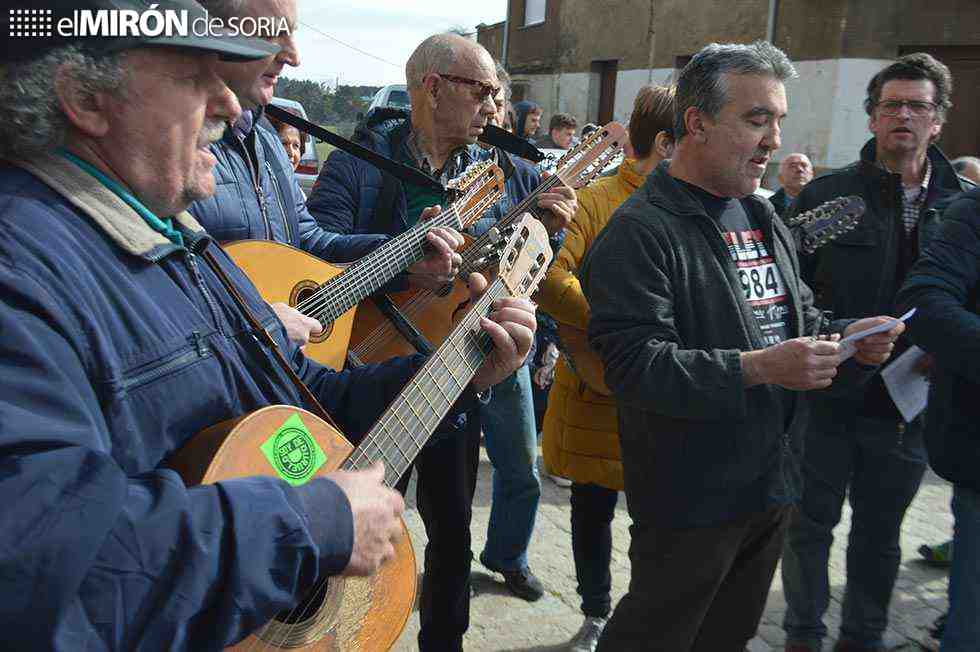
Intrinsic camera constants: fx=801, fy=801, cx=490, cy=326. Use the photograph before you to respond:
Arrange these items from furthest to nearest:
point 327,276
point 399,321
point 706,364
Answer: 1. point 399,321
2. point 327,276
3. point 706,364

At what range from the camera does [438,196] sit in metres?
3.13

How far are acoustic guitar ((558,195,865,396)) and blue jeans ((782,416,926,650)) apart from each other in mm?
807

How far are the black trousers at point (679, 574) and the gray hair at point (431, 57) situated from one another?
1909mm

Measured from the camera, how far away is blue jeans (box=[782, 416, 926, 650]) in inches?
132

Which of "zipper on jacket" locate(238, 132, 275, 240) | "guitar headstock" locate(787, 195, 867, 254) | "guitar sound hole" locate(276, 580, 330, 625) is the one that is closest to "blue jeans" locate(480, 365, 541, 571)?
"guitar headstock" locate(787, 195, 867, 254)

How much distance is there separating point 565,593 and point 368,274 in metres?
1.99

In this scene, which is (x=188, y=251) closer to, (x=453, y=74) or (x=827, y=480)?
(x=453, y=74)

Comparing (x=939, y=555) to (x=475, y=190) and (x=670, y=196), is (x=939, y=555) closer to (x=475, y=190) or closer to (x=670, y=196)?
(x=670, y=196)

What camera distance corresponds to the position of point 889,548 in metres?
3.39

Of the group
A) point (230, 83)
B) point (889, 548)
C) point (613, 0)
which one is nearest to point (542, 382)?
point (889, 548)

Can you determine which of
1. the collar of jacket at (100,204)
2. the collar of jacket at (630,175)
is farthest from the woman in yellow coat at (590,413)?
the collar of jacket at (100,204)

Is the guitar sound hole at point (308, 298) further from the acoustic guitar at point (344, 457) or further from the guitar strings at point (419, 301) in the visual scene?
the acoustic guitar at point (344, 457)

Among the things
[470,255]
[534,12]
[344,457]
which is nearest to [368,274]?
[470,255]

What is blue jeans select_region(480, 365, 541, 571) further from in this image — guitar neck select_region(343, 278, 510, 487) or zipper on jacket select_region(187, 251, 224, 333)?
zipper on jacket select_region(187, 251, 224, 333)
